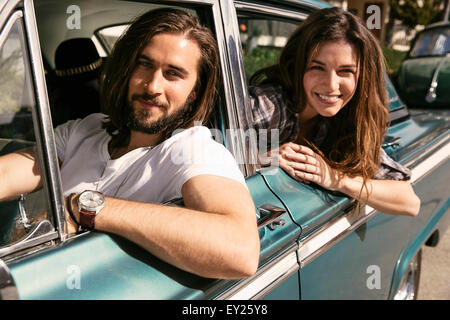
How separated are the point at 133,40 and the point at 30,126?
697 millimetres

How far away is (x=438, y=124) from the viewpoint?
2.80 metres

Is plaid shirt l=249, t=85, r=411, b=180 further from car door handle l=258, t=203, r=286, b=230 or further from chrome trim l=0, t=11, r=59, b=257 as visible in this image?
chrome trim l=0, t=11, r=59, b=257

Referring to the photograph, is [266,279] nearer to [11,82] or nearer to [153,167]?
[153,167]

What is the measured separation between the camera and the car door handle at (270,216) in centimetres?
143

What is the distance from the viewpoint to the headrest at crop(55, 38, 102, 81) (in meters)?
2.41

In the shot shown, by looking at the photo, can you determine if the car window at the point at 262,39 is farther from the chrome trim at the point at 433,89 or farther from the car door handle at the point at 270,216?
the chrome trim at the point at 433,89

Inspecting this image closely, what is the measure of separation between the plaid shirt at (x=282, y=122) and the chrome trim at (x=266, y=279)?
1.93ft

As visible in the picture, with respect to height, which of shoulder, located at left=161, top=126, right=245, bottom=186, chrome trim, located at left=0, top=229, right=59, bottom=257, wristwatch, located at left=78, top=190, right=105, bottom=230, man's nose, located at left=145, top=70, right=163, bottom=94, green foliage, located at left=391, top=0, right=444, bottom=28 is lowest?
chrome trim, located at left=0, top=229, right=59, bottom=257

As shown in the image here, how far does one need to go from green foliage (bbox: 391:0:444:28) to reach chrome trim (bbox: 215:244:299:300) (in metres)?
23.5

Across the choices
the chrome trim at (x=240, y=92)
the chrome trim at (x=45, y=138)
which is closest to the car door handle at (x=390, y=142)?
the chrome trim at (x=240, y=92)

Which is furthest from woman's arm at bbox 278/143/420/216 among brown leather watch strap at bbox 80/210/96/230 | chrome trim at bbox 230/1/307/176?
brown leather watch strap at bbox 80/210/96/230
